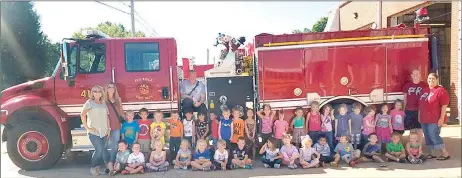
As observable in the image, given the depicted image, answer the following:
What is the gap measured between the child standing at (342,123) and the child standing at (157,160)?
3040 millimetres

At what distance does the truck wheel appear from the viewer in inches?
240

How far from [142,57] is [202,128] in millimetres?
1631

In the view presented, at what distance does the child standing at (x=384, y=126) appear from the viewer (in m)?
6.34

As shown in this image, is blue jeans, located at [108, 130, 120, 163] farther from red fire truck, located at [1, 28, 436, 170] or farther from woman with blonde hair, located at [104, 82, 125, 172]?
red fire truck, located at [1, 28, 436, 170]

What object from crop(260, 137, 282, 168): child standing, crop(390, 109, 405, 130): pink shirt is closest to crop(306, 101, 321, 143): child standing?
crop(260, 137, 282, 168): child standing

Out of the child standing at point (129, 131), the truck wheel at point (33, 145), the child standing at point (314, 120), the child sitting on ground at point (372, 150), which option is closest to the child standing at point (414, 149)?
the child sitting on ground at point (372, 150)

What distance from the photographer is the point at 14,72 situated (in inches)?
500

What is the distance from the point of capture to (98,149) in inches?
228

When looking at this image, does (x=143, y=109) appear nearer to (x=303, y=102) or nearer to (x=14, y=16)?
(x=303, y=102)

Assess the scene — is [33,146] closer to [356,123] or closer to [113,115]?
[113,115]

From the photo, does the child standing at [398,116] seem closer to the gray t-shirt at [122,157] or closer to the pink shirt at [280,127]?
the pink shirt at [280,127]

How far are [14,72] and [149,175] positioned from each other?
378 inches

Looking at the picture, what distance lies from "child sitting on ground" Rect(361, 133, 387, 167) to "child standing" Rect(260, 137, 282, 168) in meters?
1.48

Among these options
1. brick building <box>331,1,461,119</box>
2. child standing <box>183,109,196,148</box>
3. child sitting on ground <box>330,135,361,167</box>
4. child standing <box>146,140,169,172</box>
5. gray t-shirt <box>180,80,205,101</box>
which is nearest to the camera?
child standing <box>146,140,169,172</box>
